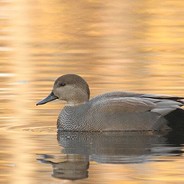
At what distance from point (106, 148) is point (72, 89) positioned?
1590 mm

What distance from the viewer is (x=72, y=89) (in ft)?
41.7

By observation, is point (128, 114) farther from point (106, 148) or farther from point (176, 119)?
point (106, 148)

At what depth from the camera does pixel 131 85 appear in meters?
14.5

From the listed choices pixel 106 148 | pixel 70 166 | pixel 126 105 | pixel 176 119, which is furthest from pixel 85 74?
pixel 70 166

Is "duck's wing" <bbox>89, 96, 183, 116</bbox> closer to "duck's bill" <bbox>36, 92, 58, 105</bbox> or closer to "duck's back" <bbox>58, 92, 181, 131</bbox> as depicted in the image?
"duck's back" <bbox>58, 92, 181, 131</bbox>

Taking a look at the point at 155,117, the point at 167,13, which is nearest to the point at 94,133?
the point at 155,117

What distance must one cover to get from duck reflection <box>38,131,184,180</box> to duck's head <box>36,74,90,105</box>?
0.50m

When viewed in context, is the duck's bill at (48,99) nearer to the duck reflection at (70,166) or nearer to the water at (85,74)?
the water at (85,74)

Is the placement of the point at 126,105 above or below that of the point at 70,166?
above

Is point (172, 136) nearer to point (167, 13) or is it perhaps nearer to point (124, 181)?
point (124, 181)

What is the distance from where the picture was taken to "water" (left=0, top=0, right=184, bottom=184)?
10156mm

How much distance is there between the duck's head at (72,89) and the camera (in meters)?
12.7

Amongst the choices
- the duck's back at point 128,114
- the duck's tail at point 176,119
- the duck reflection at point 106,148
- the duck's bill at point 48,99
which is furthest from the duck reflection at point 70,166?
the duck's bill at point 48,99

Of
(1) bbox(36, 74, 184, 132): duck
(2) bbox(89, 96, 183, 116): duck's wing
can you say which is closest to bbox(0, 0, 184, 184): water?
(1) bbox(36, 74, 184, 132): duck
